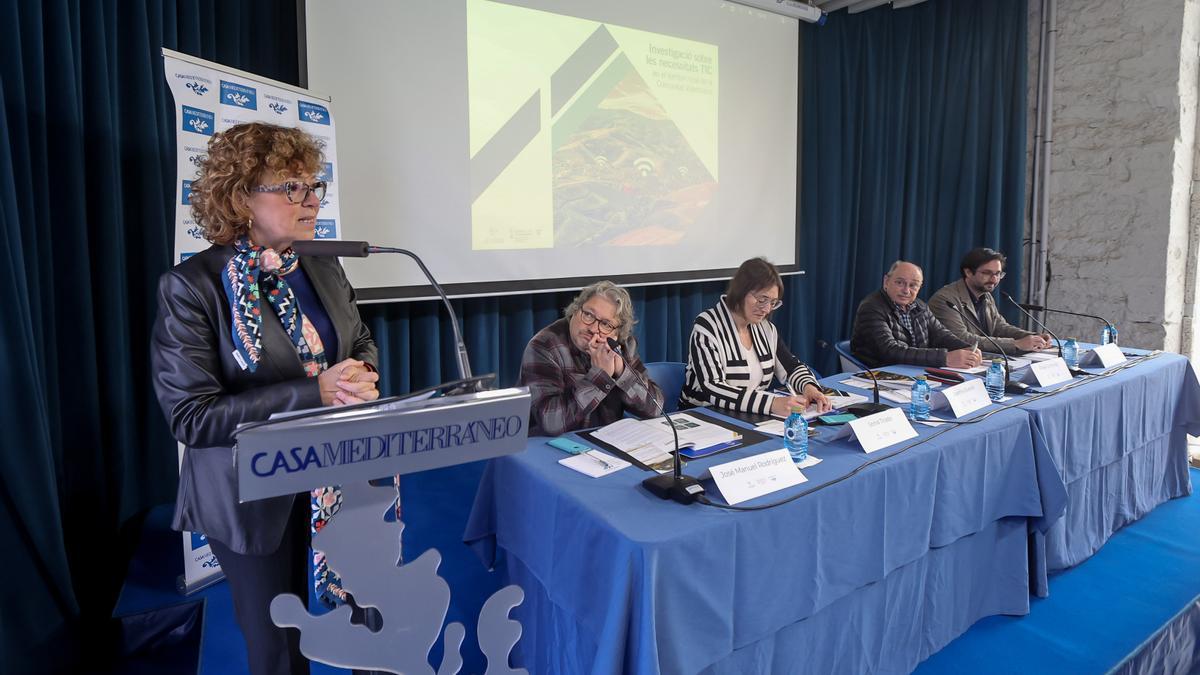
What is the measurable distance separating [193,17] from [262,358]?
6.73ft

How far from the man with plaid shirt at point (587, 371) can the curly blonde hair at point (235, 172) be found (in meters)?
0.97

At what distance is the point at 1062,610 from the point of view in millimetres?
2068

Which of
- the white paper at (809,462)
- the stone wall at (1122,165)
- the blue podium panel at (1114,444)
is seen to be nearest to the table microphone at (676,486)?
the white paper at (809,462)

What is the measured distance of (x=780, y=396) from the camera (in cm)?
206

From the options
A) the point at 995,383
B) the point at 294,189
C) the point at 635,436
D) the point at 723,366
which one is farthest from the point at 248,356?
the point at 995,383

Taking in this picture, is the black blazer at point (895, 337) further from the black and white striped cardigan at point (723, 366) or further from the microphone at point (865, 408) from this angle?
the microphone at point (865, 408)

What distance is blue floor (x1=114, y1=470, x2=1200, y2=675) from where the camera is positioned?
183 centimetres

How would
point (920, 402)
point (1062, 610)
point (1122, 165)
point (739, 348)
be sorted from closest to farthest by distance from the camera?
point (920, 402), point (1062, 610), point (739, 348), point (1122, 165)

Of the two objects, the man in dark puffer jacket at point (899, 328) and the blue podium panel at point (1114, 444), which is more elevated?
the man in dark puffer jacket at point (899, 328)

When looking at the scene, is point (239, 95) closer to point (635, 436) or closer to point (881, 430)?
point (635, 436)

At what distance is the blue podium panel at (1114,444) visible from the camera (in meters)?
2.15

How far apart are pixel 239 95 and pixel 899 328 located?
278cm

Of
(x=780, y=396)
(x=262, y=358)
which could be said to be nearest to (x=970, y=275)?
(x=780, y=396)

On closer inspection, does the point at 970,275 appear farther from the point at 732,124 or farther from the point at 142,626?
the point at 142,626
